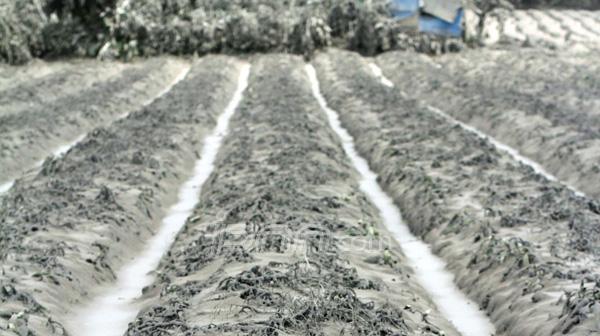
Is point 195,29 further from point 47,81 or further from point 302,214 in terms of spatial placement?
point 302,214

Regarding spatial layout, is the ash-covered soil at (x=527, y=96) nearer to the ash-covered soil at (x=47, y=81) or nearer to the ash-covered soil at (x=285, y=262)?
the ash-covered soil at (x=285, y=262)

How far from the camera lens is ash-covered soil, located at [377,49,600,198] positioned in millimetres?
14727

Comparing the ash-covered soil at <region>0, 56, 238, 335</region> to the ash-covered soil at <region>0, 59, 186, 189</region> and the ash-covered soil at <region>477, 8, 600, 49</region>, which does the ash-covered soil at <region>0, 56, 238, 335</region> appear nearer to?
the ash-covered soil at <region>0, 59, 186, 189</region>

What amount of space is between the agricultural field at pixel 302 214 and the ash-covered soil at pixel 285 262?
29 mm

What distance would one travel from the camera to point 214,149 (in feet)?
56.0

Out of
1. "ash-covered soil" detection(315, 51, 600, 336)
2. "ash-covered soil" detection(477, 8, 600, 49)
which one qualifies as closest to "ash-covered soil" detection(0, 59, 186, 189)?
→ "ash-covered soil" detection(315, 51, 600, 336)

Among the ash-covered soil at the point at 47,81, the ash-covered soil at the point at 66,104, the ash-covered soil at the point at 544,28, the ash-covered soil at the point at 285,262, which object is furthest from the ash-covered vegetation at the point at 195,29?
the ash-covered soil at the point at 285,262

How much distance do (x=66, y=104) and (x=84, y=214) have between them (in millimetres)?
11010

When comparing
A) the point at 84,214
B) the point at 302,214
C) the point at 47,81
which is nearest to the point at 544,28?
the point at 47,81

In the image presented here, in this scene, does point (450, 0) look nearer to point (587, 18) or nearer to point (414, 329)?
point (587, 18)

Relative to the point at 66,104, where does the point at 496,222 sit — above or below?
above

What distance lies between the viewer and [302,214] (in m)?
9.91

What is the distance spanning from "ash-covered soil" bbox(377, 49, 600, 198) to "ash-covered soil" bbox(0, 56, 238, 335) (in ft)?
19.2

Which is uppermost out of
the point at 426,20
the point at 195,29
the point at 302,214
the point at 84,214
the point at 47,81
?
the point at 302,214
